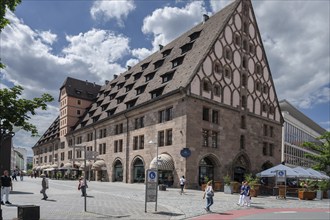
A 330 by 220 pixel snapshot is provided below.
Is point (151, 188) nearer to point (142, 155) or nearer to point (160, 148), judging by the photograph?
point (160, 148)

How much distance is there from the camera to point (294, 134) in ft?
262

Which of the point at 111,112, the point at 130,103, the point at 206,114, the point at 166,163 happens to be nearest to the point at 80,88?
the point at 111,112

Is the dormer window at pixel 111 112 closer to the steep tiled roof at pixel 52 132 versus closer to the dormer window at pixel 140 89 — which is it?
the dormer window at pixel 140 89

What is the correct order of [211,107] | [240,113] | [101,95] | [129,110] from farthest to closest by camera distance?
[101,95]
[129,110]
[240,113]
[211,107]

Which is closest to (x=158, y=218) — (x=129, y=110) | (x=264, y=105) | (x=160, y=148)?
(x=160, y=148)

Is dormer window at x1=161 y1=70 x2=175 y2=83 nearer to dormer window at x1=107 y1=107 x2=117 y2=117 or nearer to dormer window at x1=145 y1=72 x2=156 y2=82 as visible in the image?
dormer window at x1=145 y1=72 x2=156 y2=82

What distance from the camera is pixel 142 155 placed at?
140 feet

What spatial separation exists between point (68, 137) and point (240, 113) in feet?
130

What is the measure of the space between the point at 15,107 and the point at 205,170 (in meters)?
30.1

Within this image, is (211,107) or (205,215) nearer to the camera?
(205,215)

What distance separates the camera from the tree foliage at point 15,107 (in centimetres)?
1045

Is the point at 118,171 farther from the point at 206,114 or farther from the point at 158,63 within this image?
the point at 206,114

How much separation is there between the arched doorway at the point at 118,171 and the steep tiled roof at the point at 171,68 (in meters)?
7.40

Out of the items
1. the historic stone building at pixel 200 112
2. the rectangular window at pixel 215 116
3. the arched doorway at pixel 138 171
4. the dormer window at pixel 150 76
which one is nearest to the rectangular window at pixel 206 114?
the historic stone building at pixel 200 112
